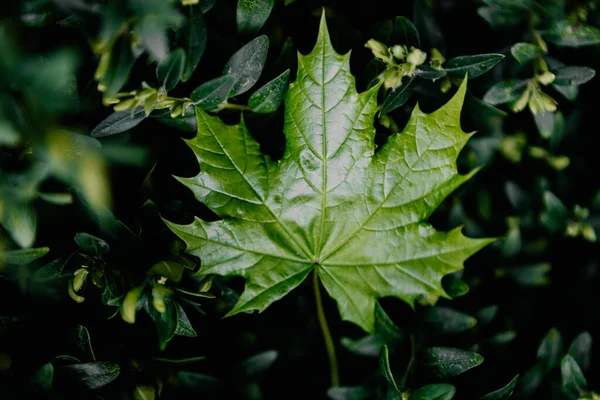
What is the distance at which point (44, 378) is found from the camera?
36.1 inches

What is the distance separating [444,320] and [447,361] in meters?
0.15

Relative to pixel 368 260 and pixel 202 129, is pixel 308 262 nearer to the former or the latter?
pixel 368 260

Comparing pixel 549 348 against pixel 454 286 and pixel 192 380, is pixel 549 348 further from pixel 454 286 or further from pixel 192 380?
pixel 192 380

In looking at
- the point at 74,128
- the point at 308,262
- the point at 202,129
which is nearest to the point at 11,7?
the point at 74,128

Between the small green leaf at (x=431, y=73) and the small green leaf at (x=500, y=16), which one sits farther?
the small green leaf at (x=500, y=16)

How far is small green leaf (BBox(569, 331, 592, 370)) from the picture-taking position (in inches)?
49.2

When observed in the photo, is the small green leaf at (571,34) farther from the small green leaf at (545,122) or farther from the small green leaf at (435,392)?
the small green leaf at (435,392)

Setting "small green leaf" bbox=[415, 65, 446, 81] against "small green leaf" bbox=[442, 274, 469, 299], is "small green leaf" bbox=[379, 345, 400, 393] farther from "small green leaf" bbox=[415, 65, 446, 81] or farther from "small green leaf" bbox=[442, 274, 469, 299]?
"small green leaf" bbox=[415, 65, 446, 81]

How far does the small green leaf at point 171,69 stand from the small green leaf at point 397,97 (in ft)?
1.43

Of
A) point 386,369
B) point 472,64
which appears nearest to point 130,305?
point 386,369

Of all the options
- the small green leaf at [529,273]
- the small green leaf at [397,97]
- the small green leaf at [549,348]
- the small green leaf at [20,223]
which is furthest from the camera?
the small green leaf at [529,273]

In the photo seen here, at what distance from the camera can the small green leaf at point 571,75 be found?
3.84 ft

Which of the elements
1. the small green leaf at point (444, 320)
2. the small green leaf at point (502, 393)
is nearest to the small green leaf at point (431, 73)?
the small green leaf at point (444, 320)

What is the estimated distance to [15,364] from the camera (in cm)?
97
